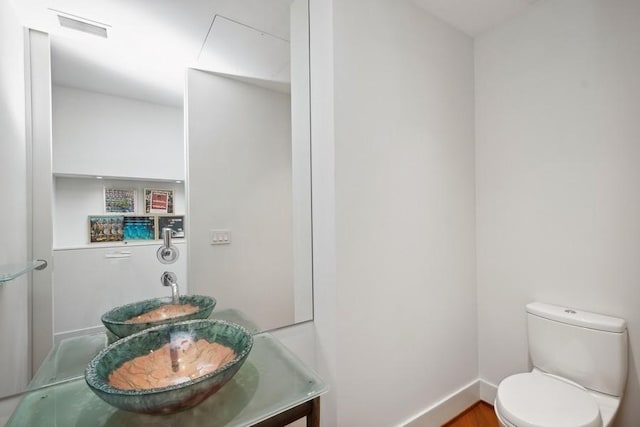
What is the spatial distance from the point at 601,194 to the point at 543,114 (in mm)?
558

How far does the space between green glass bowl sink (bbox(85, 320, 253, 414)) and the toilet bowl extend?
3.90 ft

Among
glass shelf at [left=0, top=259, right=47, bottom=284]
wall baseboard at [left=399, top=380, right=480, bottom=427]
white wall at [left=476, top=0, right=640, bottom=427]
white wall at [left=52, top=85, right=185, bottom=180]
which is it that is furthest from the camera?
wall baseboard at [left=399, top=380, right=480, bottom=427]

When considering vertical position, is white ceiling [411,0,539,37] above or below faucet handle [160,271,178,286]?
above

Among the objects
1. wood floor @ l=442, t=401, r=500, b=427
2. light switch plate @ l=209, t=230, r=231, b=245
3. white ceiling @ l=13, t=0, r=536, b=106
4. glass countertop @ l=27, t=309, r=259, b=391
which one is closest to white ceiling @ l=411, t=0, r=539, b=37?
white ceiling @ l=13, t=0, r=536, b=106

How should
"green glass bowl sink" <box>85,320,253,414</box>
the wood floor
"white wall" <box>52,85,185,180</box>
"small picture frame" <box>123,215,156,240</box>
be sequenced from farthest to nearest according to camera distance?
the wood floor
"small picture frame" <box>123,215,156,240</box>
"white wall" <box>52,85,185,180</box>
"green glass bowl sink" <box>85,320,253,414</box>

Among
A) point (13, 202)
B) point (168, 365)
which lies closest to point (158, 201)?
point (13, 202)

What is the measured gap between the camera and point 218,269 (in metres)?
1.30

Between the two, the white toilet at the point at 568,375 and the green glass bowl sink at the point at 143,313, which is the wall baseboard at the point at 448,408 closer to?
the white toilet at the point at 568,375

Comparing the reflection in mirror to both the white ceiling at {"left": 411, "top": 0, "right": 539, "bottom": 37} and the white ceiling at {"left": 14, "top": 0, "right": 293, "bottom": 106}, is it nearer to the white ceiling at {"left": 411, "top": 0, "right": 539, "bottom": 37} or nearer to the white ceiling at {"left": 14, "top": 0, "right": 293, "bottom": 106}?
the white ceiling at {"left": 14, "top": 0, "right": 293, "bottom": 106}

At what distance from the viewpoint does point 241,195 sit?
1373 mm

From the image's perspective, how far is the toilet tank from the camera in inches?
51.8

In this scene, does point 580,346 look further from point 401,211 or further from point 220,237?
point 220,237

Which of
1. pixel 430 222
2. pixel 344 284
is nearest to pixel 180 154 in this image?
pixel 344 284

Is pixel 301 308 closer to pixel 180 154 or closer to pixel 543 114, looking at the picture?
pixel 180 154
